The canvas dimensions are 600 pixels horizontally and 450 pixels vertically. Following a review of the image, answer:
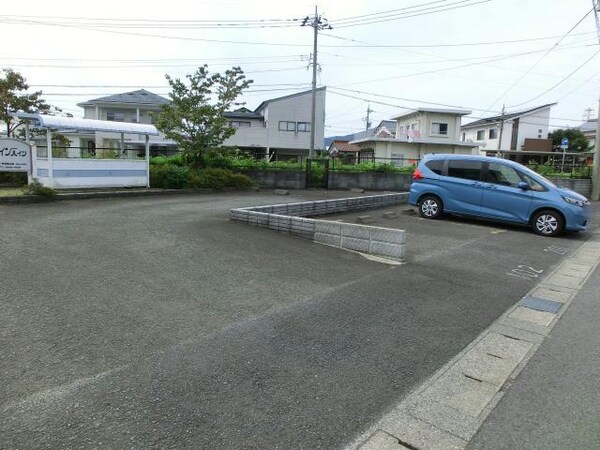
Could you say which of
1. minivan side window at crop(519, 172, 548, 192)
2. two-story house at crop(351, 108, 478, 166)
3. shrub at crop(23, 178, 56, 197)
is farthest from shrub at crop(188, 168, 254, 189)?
two-story house at crop(351, 108, 478, 166)

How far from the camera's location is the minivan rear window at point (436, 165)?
11.8 metres

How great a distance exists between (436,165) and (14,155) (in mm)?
11412

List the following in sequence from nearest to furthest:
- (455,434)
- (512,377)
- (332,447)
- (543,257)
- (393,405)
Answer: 1. (332,447)
2. (455,434)
3. (393,405)
4. (512,377)
5. (543,257)

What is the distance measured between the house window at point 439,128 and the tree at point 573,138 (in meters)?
17.8

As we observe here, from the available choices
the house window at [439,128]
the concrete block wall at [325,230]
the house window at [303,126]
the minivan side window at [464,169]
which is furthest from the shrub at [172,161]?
the house window at [439,128]

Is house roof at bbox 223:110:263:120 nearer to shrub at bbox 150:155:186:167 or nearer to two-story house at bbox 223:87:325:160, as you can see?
two-story house at bbox 223:87:325:160

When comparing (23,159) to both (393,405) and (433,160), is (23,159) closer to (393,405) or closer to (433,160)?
(433,160)

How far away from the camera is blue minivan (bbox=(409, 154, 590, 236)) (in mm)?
10234

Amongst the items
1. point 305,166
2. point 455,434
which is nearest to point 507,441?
point 455,434

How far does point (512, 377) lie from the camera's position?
354 centimetres

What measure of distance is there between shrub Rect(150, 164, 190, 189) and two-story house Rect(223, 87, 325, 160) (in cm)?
2381

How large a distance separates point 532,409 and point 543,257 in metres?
5.89

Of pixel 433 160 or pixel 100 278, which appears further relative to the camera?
pixel 433 160

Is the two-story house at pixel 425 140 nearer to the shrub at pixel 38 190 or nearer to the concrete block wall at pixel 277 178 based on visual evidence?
the concrete block wall at pixel 277 178
